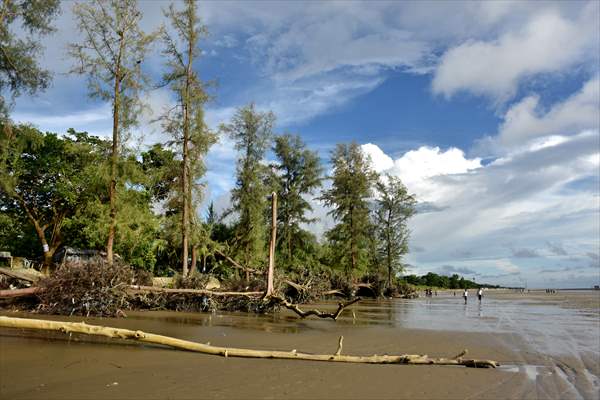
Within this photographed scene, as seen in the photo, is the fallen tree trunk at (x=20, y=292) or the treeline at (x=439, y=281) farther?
the treeline at (x=439, y=281)

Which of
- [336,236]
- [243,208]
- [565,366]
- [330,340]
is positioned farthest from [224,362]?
[336,236]

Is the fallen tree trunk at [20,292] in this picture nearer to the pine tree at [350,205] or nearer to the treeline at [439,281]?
the pine tree at [350,205]

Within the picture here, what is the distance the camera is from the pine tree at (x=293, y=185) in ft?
118

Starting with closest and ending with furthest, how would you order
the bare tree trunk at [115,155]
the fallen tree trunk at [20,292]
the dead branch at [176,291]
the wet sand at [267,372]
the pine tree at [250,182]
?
the wet sand at [267,372] → the fallen tree trunk at [20,292] → the dead branch at [176,291] → the bare tree trunk at [115,155] → the pine tree at [250,182]

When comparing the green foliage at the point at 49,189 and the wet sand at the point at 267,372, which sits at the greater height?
the green foliage at the point at 49,189

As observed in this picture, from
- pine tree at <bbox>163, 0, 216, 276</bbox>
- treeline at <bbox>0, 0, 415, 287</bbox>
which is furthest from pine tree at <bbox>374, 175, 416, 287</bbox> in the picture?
pine tree at <bbox>163, 0, 216, 276</bbox>

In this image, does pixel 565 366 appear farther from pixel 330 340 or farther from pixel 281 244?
pixel 281 244

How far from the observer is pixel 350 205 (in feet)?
A: 134

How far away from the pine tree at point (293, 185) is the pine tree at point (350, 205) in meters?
3.98

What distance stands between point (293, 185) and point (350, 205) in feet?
23.5

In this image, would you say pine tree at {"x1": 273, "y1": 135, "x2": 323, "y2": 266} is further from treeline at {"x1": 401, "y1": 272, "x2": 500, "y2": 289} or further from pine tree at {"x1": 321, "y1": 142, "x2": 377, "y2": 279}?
treeline at {"x1": 401, "y1": 272, "x2": 500, "y2": 289}

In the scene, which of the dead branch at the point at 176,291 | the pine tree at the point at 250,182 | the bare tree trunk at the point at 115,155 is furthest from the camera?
the pine tree at the point at 250,182

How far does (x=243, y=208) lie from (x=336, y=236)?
531 inches

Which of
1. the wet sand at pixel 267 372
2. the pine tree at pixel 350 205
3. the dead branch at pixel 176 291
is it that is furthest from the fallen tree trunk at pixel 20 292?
the pine tree at pixel 350 205
